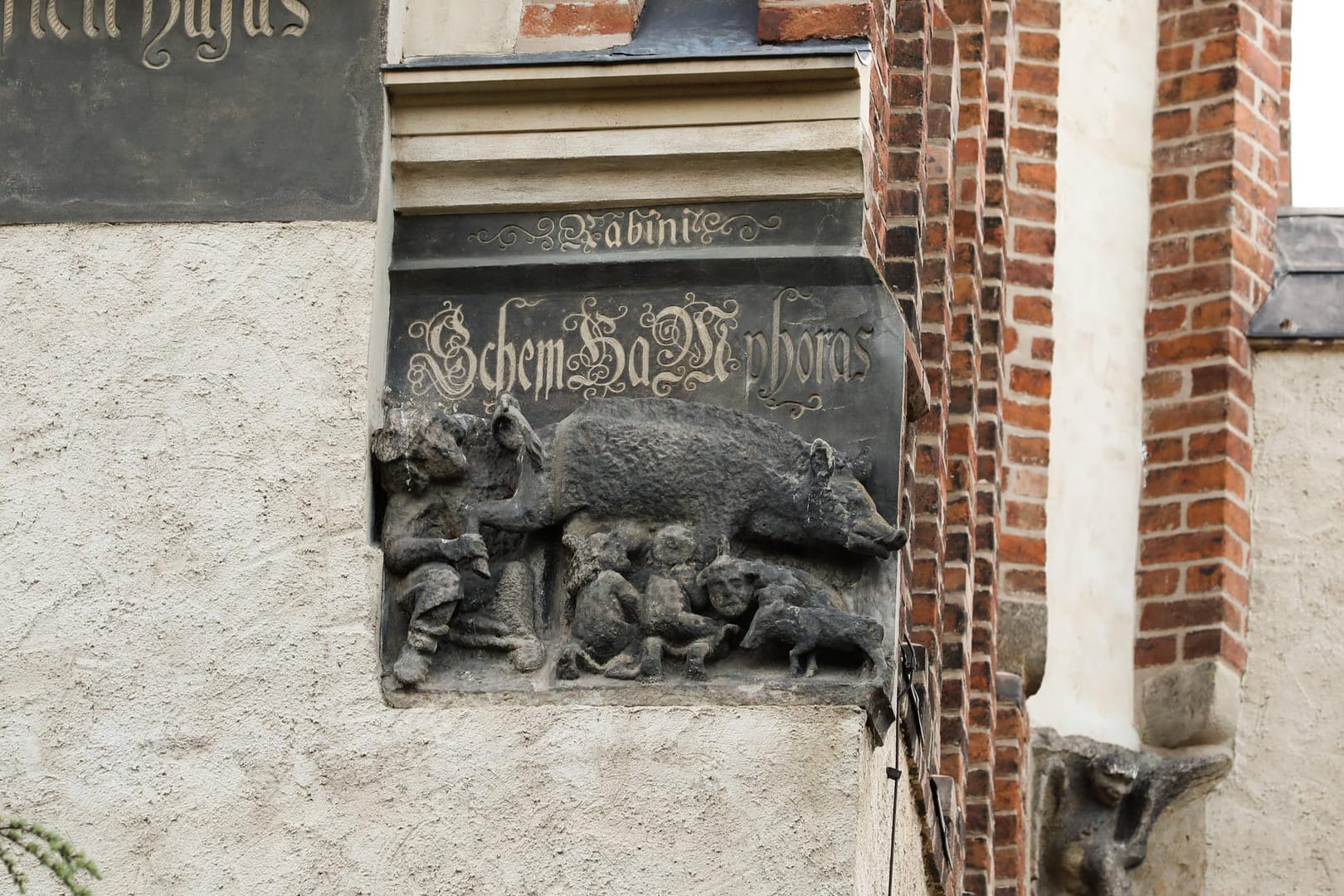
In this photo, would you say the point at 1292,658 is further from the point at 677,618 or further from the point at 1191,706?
the point at 677,618

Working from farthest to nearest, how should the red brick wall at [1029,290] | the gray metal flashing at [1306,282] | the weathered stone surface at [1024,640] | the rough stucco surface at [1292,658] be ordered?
the gray metal flashing at [1306,282], the rough stucco surface at [1292,658], the red brick wall at [1029,290], the weathered stone surface at [1024,640]

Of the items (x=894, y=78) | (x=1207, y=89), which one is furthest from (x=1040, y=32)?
(x=894, y=78)

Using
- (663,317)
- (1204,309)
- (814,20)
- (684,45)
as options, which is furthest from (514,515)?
(1204,309)

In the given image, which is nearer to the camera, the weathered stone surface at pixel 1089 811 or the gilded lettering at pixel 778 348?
the gilded lettering at pixel 778 348

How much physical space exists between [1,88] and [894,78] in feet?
8.45

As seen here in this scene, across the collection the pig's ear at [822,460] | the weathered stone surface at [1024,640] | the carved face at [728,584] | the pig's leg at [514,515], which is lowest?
the weathered stone surface at [1024,640]

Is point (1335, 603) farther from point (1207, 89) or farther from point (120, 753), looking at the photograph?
point (120, 753)

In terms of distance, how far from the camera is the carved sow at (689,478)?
6281 millimetres

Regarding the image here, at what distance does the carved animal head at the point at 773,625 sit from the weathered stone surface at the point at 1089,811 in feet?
15.5

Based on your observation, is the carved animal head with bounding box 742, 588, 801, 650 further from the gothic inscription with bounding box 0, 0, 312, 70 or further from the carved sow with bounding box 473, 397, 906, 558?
the gothic inscription with bounding box 0, 0, 312, 70

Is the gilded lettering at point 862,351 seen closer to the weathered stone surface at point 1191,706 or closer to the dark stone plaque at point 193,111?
the dark stone plaque at point 193,111

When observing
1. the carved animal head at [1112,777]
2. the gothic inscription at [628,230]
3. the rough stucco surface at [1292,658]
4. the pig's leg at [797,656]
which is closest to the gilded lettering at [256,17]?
the gothic inscription at [628,230]

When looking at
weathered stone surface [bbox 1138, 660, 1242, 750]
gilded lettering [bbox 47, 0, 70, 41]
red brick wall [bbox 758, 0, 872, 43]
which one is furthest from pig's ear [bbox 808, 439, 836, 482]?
weathered stone surface [bbox 1138, 660, 1242, 750]

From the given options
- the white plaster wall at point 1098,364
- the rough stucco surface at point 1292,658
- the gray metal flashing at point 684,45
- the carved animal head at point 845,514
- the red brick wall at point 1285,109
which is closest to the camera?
the carved animal head at point 845,514
